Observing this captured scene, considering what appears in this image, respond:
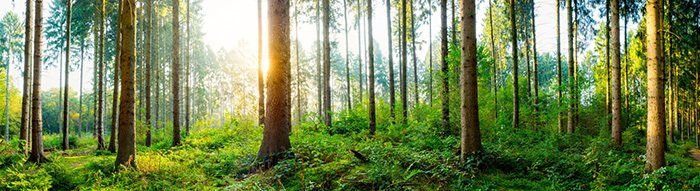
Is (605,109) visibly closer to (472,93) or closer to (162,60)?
(472,93)

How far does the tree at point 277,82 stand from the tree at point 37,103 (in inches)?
255

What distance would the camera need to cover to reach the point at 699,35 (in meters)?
18.6

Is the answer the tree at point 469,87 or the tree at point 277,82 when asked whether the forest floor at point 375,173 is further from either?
the tree at point 277,82

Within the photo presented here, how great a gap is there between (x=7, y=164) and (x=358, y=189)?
31.4 feet

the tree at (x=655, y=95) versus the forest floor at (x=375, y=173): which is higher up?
the tree at (x=655, y=95)

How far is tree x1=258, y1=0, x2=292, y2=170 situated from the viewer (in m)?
8.59

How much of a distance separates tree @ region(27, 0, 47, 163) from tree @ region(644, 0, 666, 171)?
13826 millimetres

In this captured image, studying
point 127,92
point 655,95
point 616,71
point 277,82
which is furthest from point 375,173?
point 616,71

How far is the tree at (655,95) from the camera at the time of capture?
22.3 feet

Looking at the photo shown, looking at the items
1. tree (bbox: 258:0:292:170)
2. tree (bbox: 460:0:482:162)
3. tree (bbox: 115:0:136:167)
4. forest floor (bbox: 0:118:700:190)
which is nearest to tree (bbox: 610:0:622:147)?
forest floor (bbox: 0:118:700:190)

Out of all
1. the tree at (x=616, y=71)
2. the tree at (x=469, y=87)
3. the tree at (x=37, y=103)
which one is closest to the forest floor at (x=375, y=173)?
the tree at (x=469, y=87)

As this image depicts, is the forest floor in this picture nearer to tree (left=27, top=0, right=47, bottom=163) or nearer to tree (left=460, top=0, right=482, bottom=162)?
tree (left=460, top=0, right=482, bottom=162)

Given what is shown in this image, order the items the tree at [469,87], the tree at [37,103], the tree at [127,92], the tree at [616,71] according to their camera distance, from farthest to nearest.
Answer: the tree at [616,71], the tree at [37,103], the tree at [127,92], the tree at [469,87]

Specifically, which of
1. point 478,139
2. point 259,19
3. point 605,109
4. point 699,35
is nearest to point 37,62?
point 259,19
